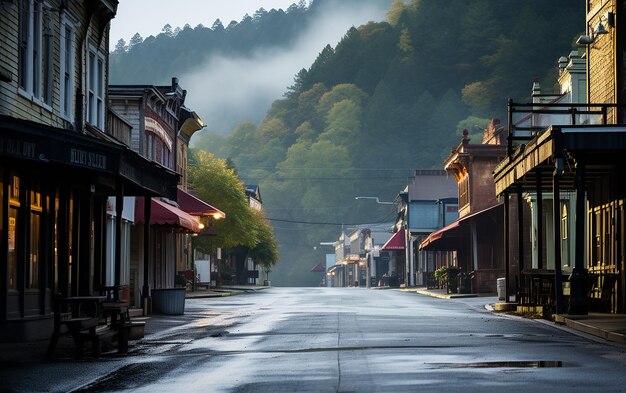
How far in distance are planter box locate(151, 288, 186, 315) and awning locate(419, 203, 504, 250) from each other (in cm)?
2721

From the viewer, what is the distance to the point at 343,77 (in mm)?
186500

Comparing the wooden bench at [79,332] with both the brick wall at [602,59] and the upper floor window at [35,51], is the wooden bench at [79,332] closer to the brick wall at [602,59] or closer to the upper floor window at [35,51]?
the upper floor window at [35,51]

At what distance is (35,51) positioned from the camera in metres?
23.7

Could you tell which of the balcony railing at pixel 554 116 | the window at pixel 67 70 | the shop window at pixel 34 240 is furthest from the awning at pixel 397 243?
the shop window at pixel 34 240

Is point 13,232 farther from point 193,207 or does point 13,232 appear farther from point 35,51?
point 193,207

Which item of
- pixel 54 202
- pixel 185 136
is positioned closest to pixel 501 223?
pixel 185 136

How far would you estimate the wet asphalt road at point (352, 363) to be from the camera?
1326 cm

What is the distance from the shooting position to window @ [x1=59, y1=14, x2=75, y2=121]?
25.6m

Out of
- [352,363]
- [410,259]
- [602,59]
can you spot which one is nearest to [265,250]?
[410,259]

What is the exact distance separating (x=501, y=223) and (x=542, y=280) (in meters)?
31.1

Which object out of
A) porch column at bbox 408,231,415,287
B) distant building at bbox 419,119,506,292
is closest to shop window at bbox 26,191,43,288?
distant building at bbox 419,119,506,292

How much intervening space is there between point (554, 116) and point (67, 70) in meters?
28.5

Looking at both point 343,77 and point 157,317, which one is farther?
point 343,77

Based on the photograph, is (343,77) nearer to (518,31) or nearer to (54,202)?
(518,31)
